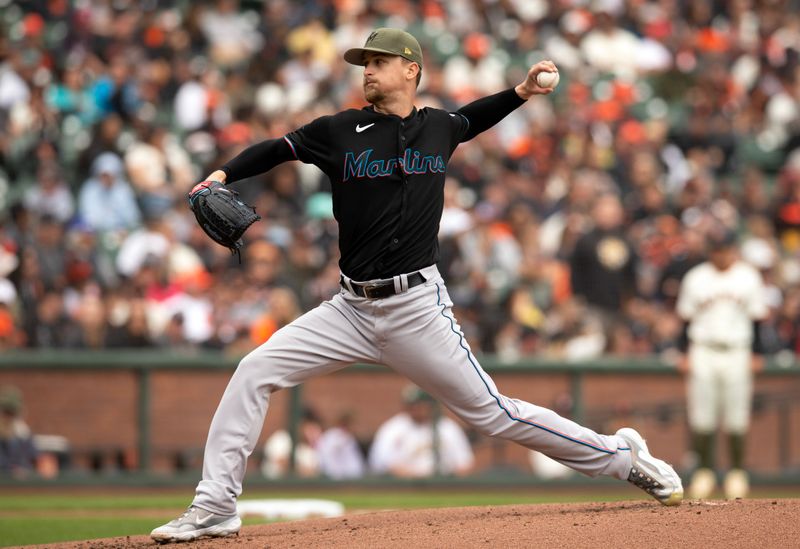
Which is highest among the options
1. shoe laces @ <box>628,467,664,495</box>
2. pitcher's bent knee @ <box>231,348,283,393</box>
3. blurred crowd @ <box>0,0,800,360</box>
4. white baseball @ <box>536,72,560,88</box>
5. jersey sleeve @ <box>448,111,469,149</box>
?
blurred crowd @ <box>0,0,800,360</box>

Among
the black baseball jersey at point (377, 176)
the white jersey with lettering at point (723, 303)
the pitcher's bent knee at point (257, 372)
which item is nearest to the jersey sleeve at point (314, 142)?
the black baseball jersey at point (377, 176)

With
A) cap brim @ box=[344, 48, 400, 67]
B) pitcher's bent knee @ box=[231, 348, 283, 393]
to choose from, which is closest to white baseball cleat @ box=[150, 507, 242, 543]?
pitcher's bent knee @ box=[231, 348, 283, 393]

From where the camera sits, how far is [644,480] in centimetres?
557

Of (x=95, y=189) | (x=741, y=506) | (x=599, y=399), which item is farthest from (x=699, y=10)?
(x=741, y=506)

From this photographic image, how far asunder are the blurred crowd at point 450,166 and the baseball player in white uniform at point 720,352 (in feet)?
5.54

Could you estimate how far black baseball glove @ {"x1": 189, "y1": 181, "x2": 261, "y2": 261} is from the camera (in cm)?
517

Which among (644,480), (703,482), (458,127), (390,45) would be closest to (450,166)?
(703,482)

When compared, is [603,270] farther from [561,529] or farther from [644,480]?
[561,529]

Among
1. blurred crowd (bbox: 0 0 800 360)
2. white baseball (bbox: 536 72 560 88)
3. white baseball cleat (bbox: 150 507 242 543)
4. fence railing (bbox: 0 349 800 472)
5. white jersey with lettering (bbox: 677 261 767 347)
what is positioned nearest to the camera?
white baseball cleat (bbox: 150 507 242 543)

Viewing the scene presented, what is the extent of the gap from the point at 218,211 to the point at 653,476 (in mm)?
2242

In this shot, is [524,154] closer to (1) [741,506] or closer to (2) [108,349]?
(2) [108,349]

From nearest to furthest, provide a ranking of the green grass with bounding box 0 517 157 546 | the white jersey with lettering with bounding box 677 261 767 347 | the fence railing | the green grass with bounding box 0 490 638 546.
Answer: the green grass with bounding box 0 517 157 546
the green grass with bounding box 0 490 638 546
the white jersey with lettering with bounding box 677 261 767 347
the fence railing

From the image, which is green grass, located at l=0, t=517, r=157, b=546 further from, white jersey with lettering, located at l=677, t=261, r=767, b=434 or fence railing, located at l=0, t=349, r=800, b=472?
white jersey with lettering, located at l=677, t=261, r=767, b=434

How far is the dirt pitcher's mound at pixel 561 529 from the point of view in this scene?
4938mm
